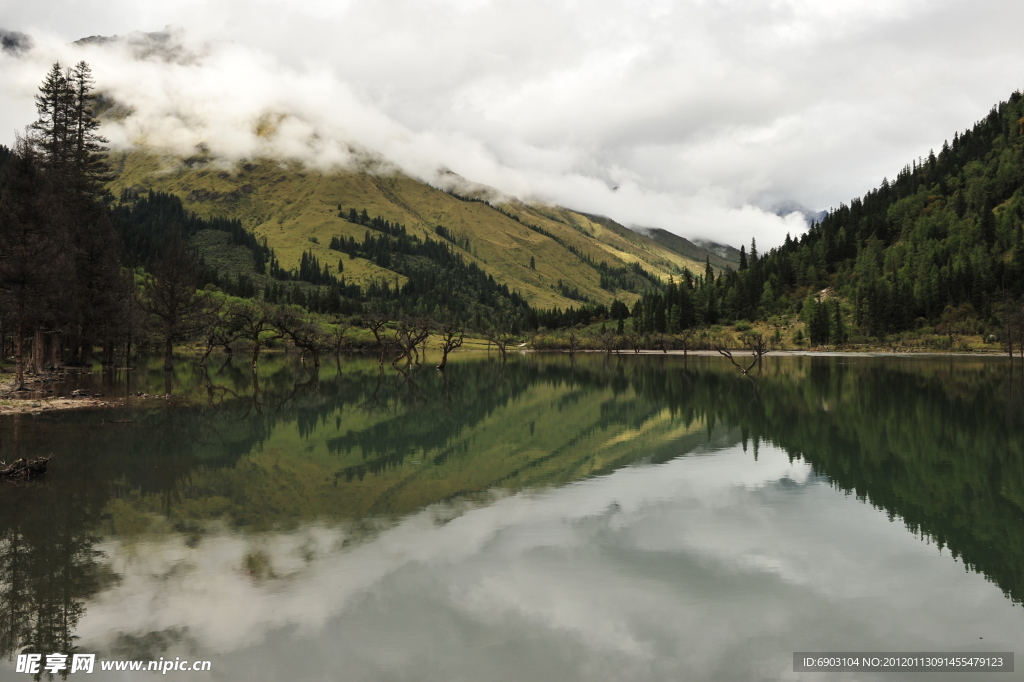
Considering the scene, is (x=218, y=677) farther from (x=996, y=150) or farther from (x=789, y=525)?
(x=996, y=150)

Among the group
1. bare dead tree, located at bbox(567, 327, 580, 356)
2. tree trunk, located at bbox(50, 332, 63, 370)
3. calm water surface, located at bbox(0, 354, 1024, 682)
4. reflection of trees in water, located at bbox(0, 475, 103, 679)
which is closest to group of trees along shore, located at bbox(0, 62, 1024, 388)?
tree trunk, located at bbox(50, 332, 63, 370)

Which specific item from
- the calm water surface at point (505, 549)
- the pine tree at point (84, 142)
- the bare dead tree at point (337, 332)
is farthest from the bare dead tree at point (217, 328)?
the calm water surface at point (505, 549)

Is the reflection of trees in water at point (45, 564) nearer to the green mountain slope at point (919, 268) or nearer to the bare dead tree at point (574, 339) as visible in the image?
the green mountain slope at point (919, 268)

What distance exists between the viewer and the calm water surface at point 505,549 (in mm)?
8664

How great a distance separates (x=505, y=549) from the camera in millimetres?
12719

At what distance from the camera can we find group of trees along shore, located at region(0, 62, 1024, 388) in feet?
145

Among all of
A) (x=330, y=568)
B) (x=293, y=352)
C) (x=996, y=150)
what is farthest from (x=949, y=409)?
(x=996, y=150)

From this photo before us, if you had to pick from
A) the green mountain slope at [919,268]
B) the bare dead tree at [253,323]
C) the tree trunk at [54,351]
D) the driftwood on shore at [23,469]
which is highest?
the green mountain slope at [919,268]

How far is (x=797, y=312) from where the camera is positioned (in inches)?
6437

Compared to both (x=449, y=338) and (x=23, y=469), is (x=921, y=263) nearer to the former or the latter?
(x=449, y=338)

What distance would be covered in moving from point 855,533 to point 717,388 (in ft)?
127

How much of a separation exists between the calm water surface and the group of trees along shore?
22.9 m

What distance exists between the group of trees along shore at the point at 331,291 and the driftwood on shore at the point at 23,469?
2385 centimetres

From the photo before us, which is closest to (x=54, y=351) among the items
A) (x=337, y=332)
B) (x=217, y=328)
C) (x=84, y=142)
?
(x=84, y=142)
